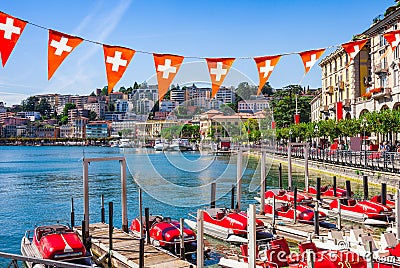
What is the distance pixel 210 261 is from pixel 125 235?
3263mm

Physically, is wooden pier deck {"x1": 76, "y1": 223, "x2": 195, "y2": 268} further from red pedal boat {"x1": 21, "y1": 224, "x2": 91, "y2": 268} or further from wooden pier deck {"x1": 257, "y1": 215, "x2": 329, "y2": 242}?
wooden pier deck {"x1": 257, "y1": 215, "x2": 329, "y2": 242}

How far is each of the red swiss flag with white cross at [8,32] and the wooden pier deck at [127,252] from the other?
265 inches

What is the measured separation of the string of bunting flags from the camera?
1005 centimetres

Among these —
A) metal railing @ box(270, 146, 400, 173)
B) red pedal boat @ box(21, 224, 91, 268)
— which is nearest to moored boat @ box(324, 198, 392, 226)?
metal railing @ box(270, 146, 400, 173)

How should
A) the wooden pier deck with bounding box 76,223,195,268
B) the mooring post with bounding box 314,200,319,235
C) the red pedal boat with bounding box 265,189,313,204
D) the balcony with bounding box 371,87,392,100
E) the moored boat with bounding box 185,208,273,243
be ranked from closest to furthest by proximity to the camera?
the wooden pier deck with bounding box 76,223,195,268
the mooring post with bounding box 314,200,319,235
the moored boat with bounding box 185,208,273,243
the red pedal boat with bounding box 265,189,313,204
the balcony with bounding box 371,87,392,100

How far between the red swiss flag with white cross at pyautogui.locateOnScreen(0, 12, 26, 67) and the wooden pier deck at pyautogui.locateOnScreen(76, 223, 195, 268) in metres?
6.72

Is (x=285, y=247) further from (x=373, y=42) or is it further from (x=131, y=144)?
(x=373, y=42)

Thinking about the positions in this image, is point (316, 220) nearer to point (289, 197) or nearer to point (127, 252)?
point (127, 252)

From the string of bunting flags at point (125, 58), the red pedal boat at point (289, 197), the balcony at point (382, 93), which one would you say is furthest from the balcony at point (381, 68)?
the string of bunting flags at point (125, 58)

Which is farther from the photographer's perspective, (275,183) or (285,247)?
(275,183)

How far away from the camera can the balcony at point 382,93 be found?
152 ft

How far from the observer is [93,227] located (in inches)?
695

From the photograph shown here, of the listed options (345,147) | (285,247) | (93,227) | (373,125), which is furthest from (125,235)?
(345,147)

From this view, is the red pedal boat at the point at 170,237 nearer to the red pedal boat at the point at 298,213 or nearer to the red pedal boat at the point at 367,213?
the red pedal boat at the point at 298,213
